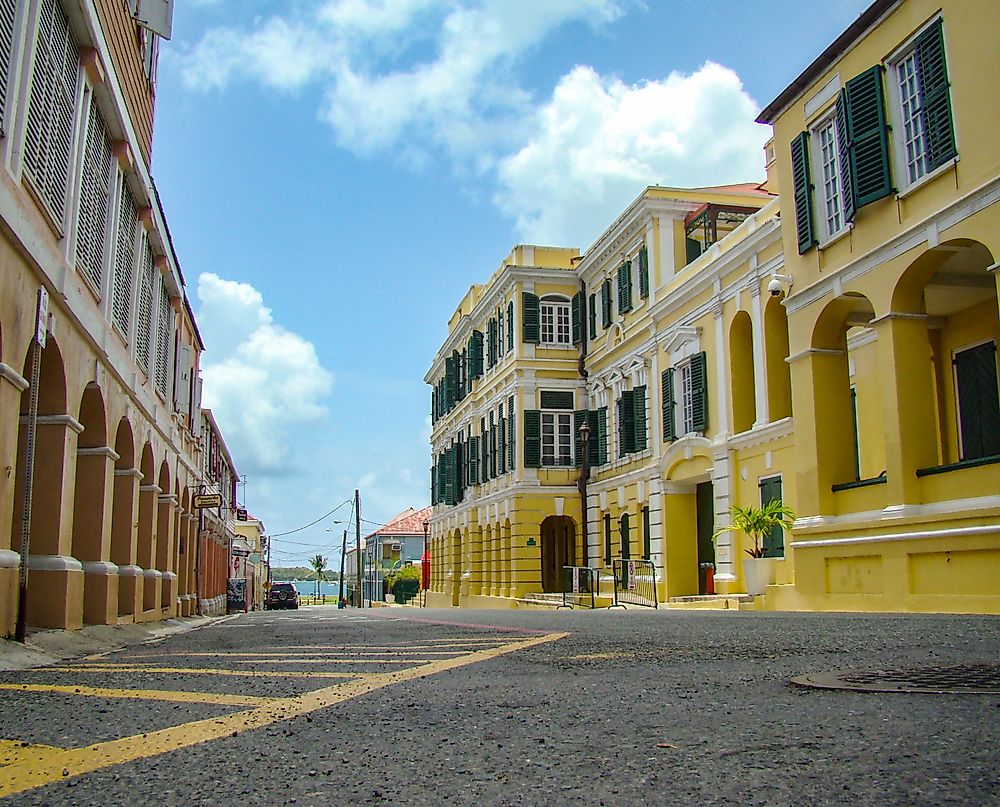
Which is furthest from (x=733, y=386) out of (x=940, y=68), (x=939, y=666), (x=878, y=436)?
(x=939, y=666)

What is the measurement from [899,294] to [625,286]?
1810 centimetres

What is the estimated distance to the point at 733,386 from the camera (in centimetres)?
2447

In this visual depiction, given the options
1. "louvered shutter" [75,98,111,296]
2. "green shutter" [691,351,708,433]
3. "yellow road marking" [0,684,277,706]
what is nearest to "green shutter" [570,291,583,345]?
"green shutter" [691,351,708,433]

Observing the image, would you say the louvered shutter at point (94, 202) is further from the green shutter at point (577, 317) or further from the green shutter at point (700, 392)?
the green shutter at point (577, 317)

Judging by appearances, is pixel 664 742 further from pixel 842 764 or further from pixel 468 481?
pixel 468 481

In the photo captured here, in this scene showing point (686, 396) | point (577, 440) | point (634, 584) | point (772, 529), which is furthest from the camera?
point (577, 440)

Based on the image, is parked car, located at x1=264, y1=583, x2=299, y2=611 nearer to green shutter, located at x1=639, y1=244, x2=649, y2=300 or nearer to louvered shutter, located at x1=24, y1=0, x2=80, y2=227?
green shutter, located at x1=639, y1=244, x2=649, y2=300

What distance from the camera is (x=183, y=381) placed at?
891 inches

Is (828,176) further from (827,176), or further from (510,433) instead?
(510,433)

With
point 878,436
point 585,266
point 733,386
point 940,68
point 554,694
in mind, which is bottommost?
point 554,694

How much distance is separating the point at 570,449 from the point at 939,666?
3088 cm

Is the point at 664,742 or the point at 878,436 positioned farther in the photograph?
the point at 878,436

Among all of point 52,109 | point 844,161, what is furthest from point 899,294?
point 52,109

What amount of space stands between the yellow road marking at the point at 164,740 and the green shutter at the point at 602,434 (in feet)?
94.9
